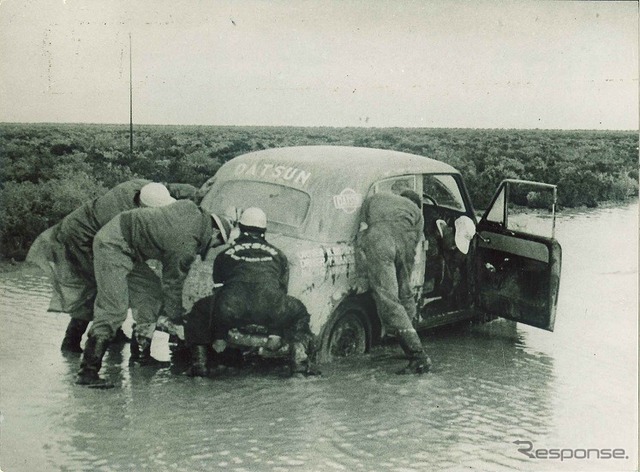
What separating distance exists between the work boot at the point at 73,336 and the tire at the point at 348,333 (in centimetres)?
178

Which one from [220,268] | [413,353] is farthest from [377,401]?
[220,268]

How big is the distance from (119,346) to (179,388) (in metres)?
0.80

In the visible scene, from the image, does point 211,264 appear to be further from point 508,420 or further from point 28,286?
point 508,420

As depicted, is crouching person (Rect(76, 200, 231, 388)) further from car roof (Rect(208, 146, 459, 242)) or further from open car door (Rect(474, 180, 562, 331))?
open car door (Rect(474, 180, 562, 331))

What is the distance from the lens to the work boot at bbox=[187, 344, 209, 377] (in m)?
4.99

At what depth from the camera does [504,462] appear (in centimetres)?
491

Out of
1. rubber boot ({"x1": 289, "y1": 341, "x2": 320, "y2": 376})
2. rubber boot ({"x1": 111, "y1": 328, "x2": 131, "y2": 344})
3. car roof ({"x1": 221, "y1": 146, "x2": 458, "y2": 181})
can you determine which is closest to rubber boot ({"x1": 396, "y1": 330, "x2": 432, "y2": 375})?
→ rubber boot ({"x1": 289, "y1": 341, "x2": 320, "y2": 376})

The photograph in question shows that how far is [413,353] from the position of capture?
5324 millimetres

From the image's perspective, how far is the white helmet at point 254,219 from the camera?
4.99m

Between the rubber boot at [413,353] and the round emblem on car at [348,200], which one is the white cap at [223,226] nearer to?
the round emblem on car at [348,200]

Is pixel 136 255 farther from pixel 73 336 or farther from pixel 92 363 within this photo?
pixel 73 336

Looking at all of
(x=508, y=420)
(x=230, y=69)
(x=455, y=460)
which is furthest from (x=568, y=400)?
(x=230, y=69)

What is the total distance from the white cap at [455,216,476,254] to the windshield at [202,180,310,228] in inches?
51.7

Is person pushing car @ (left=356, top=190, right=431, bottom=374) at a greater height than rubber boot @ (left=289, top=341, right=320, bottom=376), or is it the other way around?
person pushing car @ (left=356, top=190, right=431, bottom=374)
